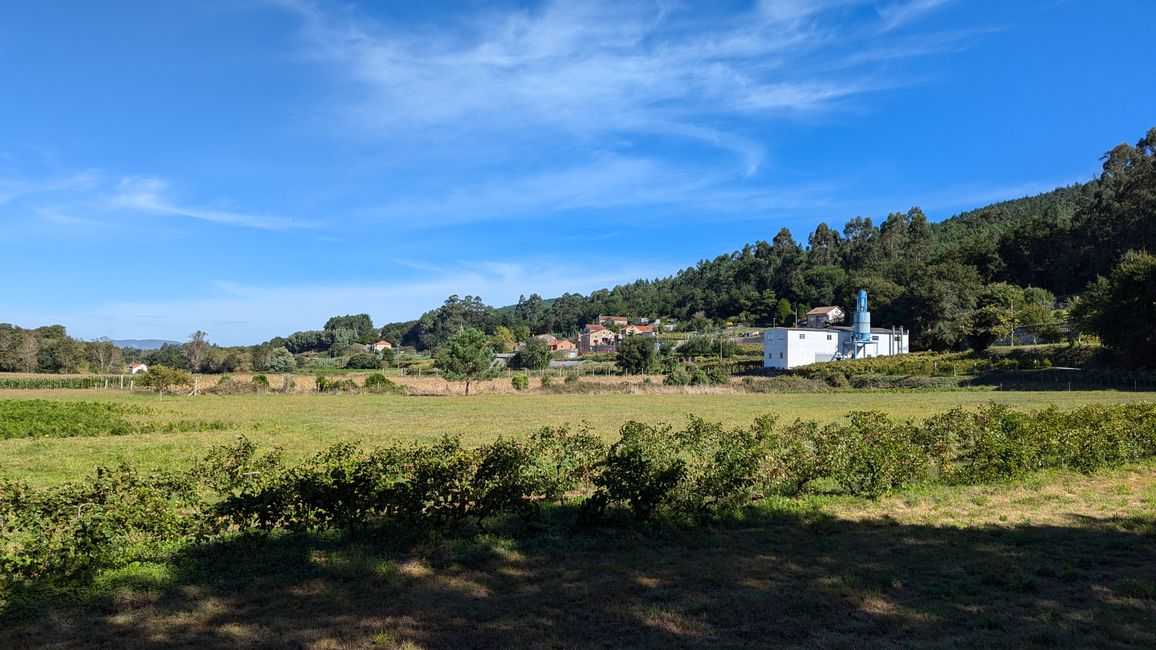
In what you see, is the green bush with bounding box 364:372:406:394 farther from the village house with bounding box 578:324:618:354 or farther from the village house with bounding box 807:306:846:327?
the village house with bounding box 578:324:618:354

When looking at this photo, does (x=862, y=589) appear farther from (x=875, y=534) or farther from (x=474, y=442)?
(x=474, y=442)

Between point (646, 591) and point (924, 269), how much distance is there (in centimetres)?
9007

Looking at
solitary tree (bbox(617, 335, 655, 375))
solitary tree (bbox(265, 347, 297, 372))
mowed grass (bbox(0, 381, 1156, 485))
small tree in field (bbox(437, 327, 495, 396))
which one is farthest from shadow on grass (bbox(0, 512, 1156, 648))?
solitary tree (bbox(265, 347, 297, 372))

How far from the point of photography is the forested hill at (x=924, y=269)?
2958 inches

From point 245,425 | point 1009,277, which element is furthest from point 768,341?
point 245,425

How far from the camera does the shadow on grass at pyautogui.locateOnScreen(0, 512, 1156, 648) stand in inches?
199

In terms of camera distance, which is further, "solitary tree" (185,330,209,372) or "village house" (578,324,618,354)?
"village house" (578,324,618,354)

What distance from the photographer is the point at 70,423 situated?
76.1 feet

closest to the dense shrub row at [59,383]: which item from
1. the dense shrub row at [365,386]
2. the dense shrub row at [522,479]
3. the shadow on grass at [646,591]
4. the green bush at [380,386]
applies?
the dense shrub row at [365,386]

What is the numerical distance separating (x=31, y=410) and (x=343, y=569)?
28608 millimetres

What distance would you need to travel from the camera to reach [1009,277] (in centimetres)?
9138

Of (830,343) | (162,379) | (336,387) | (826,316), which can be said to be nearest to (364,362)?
(336,387)

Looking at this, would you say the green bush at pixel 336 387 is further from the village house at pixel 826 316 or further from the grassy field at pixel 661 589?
the village house at pixel 826 316

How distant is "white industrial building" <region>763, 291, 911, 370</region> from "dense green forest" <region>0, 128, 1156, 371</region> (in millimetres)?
5366
